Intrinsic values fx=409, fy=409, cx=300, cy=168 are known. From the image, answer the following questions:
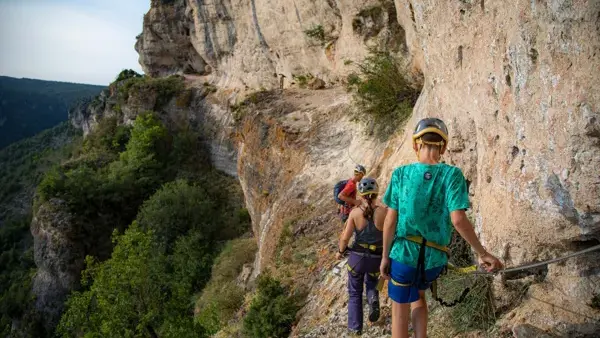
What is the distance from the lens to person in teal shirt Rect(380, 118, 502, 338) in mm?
2721

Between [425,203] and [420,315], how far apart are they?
3.00 ft

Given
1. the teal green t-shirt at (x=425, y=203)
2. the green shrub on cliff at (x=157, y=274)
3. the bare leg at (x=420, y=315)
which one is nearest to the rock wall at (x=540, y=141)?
the bare leg at (x=420, y=315)

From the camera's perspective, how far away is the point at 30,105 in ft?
420

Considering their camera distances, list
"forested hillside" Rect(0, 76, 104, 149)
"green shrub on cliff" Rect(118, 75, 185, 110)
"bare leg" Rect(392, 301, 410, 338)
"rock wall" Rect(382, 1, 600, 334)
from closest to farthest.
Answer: "rock wall" Rect(382, 1, 600, 334)
"bare leg" Rect(392, 301, 410, 338)
"green shrub on cliff" Rect(118, 75, 185, 110)
"forested hillside" Rect(0, 76, 104, 149)

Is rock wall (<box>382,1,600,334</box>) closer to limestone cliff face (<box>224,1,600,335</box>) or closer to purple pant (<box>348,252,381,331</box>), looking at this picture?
limestone cliff face (<box>224,1,600,335</box>)

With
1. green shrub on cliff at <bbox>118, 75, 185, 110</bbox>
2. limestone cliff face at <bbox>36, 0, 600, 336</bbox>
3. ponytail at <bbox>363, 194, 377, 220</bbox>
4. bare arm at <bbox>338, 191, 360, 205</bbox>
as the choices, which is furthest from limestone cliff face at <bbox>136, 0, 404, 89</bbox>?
ponytail at <bbox>363, 194, 377, 220</bbox>

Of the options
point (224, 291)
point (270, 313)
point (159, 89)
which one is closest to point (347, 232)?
point (270, 313)

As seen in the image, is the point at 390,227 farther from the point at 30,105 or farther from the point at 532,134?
the point at 30,105

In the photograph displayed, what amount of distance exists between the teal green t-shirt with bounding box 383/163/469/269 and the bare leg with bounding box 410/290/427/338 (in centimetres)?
35

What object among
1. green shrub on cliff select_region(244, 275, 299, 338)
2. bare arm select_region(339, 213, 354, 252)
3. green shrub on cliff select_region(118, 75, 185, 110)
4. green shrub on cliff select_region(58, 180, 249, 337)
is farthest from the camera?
green shrub on cliff select_region(118, 75, 185, 110)

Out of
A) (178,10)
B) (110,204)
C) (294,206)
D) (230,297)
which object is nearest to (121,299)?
(230,297)

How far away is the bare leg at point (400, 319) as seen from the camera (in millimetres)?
3012

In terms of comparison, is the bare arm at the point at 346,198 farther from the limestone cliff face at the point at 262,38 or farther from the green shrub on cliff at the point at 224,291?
the limestone cliff face at the point at 262,38

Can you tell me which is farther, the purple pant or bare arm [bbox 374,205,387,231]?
the purple pant
